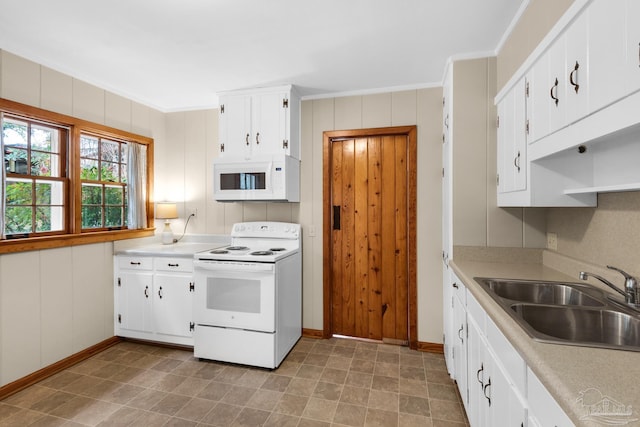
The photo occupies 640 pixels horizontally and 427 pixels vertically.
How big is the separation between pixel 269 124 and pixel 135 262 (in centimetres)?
191

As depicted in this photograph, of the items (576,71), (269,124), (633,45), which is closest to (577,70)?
(576,71)

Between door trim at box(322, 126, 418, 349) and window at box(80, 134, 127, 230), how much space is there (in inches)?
86.1

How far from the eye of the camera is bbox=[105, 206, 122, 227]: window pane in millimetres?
3072

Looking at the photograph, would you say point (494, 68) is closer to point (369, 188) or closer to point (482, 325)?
point (369, 188)

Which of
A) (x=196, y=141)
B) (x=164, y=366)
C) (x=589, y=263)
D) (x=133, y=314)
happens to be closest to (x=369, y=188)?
(x=589, y=263)

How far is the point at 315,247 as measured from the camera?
3145 mm

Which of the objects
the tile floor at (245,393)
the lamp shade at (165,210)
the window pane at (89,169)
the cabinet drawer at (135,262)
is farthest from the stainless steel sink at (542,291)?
the window pane at (89,169)

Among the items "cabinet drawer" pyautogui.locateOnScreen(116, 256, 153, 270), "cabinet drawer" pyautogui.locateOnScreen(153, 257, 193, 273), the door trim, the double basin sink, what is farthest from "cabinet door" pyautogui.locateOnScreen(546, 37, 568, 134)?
"cabinet drawer" pyautogui.locateOnScreen(116, 256, 153, 270)

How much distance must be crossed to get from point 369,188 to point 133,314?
2683 mm

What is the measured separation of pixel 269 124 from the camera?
115 inches

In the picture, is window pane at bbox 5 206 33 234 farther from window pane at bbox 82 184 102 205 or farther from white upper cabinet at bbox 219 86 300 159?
white upper cabinet at bbox 219 86 300 159

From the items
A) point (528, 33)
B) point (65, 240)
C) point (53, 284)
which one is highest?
point (528, 33)

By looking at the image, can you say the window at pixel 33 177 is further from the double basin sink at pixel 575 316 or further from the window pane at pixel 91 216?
the double basin sink at pixel 575 316

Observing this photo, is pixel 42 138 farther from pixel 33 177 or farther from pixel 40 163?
pixel 33 177
